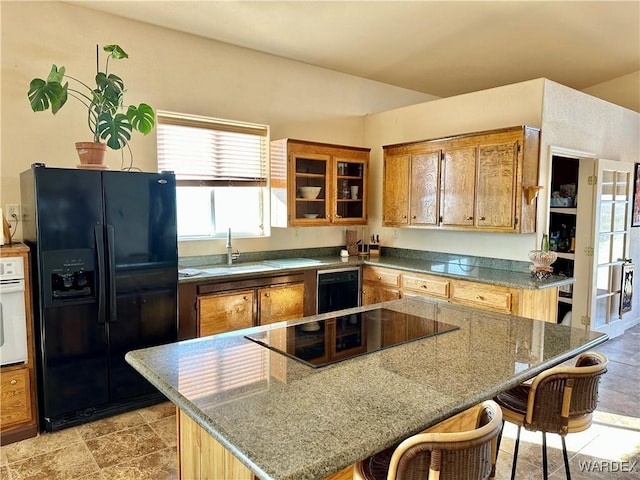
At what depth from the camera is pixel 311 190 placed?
4.68 m

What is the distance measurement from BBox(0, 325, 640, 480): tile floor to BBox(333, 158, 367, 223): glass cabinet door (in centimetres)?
270

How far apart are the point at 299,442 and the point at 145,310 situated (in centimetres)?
244

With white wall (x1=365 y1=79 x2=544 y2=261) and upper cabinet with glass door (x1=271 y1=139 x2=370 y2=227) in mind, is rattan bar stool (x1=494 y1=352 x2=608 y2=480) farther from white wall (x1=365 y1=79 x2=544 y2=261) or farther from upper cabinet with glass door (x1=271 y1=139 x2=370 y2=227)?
upper cabinet with glass door (x1=271 y1=139 x2=370 y2=227)

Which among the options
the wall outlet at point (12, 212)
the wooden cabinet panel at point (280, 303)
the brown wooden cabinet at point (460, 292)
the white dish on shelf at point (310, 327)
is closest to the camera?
the white dish on shelf at point (310, 327)

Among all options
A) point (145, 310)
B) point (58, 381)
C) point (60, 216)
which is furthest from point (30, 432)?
point (60, 216)

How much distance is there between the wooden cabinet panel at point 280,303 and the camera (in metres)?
3.99

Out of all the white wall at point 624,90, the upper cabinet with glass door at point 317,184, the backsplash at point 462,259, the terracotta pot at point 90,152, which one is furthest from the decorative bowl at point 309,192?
the white wall at point 624,90

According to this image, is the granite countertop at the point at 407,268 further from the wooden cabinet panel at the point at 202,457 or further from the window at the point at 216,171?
the wooden cabinet panel at the point at 202,457

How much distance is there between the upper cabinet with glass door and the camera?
448 centimetres

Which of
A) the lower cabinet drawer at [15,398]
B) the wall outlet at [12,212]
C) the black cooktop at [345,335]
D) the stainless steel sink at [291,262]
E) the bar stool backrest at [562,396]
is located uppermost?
the wall outlet at [12,212]

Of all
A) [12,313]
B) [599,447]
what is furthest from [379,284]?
[12,313]

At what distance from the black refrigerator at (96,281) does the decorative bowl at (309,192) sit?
5.35 ft

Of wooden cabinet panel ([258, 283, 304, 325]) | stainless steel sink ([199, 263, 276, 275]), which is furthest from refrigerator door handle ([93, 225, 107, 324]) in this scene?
wooden cabinet panel ([258, 283, 304, 325])

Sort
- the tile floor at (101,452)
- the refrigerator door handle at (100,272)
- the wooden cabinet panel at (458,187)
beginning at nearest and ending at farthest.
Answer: the tile floor at (101,452)
the refrigerator door handle at (100,272)
the wooden cabinet panel at (458,187)
